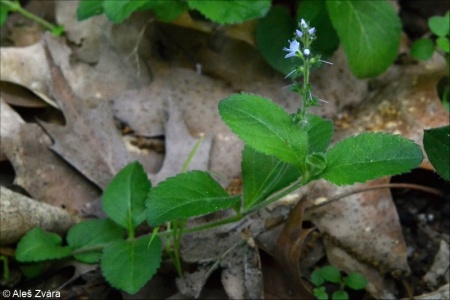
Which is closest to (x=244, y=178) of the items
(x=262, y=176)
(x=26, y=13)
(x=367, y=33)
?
(x=262, y=176)

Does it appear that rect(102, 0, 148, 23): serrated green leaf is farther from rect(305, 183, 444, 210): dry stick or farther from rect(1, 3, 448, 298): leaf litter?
rect(305, 183, 444, 210): dry stick

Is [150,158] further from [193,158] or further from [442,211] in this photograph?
[442,211]

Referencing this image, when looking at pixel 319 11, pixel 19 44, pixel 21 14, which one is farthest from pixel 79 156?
pixel 319 11

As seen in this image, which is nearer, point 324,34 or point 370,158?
point 370,158

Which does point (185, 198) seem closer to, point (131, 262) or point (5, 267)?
point (131, 262)

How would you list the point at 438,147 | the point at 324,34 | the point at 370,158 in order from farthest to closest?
the point at 324,34, the point at 438,147, the point at 370,158

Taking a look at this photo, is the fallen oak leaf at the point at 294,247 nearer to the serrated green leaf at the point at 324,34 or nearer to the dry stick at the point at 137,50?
the serrated green leaf at the point at 324,34

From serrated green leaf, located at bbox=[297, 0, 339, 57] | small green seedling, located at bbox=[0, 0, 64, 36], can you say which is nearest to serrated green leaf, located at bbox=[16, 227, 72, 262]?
small green seedling, located at bbox=[0, 0, 64, 36]
